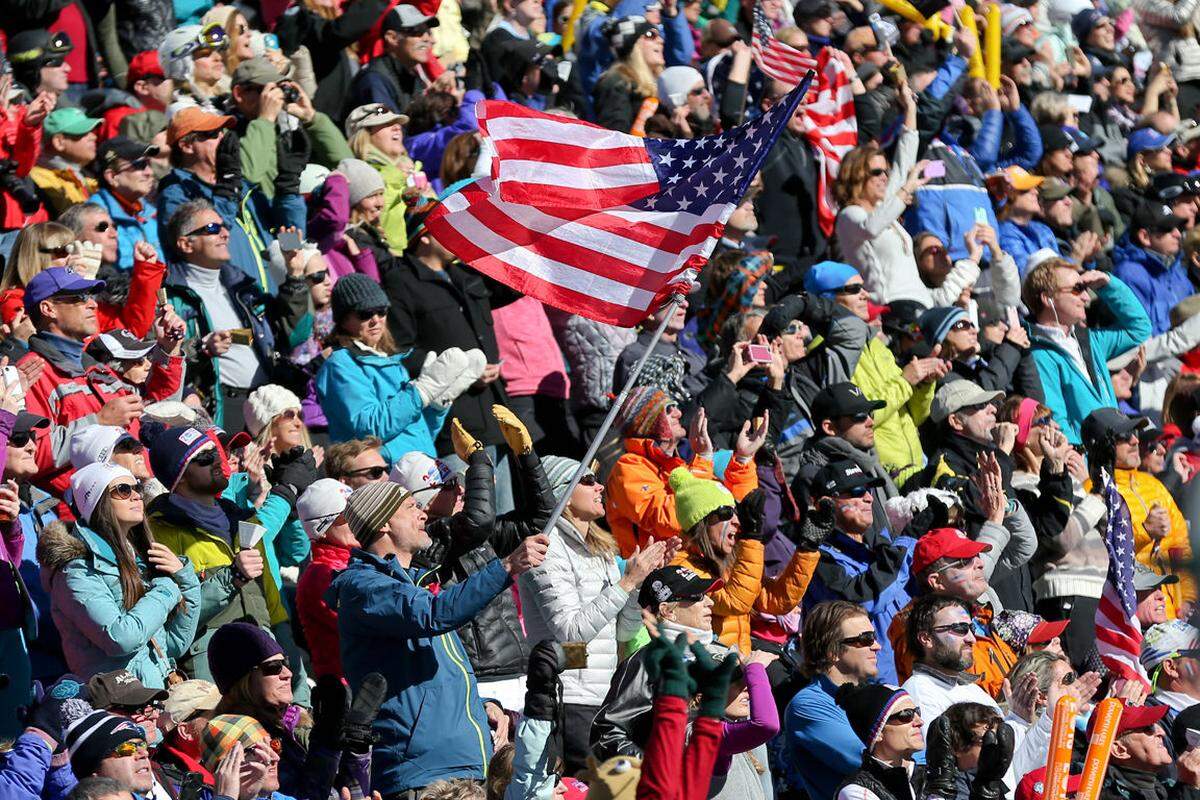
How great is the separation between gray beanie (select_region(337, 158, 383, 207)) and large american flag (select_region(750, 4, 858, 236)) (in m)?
3.64

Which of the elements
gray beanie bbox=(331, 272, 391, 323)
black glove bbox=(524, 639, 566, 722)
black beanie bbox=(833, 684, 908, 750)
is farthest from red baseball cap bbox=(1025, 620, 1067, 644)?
black glove bbox=(524, 639, 566, 722)

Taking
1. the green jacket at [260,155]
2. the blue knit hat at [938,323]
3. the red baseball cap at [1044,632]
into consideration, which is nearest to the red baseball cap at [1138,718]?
the red baseball cap at [1044,632]

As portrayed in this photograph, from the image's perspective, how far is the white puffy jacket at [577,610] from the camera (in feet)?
29.1

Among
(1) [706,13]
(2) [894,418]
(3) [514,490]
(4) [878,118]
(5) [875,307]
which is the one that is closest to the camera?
(3) [514,490]

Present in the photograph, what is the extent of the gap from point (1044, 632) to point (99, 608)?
470 centimetres

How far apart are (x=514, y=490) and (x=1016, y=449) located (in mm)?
2866

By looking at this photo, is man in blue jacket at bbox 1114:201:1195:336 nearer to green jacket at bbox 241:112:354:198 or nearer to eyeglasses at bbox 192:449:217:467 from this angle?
green jacket at bbox 241:112:354:198

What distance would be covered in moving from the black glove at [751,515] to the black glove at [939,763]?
1.38 m

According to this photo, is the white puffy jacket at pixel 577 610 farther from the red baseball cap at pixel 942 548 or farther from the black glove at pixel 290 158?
the black glove at pixel 290 158

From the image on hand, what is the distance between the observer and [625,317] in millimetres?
9125

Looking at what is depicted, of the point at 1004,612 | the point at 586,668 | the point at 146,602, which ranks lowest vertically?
the point at 1004,612

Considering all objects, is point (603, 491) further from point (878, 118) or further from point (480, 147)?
point (878, 118)

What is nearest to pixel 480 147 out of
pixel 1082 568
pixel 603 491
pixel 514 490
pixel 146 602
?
pixel 514 490

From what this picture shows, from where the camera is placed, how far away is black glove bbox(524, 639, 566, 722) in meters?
7.37
